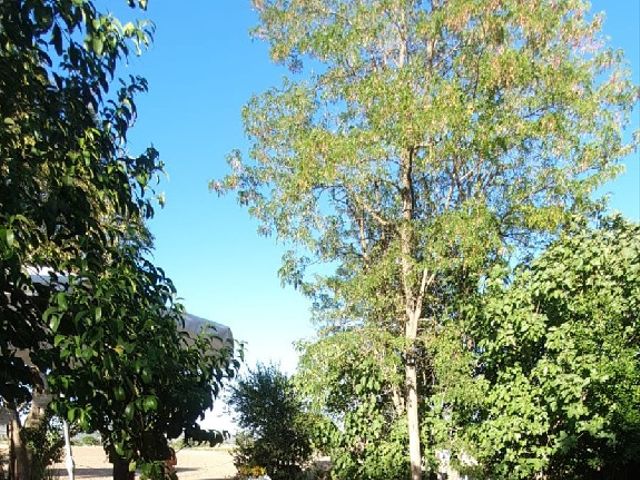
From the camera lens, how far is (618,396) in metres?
7.88

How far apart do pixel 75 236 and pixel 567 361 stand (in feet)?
23.1

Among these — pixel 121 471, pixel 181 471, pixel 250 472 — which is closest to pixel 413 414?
pixel 250 472

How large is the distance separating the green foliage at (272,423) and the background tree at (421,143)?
3052mm

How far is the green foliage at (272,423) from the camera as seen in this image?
12875 millimetres

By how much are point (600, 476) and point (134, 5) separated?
9451 mm

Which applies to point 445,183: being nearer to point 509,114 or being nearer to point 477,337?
point 509,114

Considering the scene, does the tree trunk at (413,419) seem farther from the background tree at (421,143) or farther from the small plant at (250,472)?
the small plant at (250,472)

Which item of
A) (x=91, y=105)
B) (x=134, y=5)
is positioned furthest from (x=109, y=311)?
(x=134, y=5)

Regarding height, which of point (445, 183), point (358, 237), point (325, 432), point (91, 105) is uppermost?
point (445, 183)

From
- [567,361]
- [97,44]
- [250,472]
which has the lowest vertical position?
[250,472]

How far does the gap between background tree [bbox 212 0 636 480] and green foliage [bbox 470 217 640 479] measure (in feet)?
2.75

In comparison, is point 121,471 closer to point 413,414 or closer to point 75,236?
point 75,236

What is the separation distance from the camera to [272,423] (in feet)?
42.4

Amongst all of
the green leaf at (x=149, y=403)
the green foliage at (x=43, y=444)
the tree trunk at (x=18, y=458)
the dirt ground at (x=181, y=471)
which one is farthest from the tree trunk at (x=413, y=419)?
the green leaf at (x=149, y=403)
